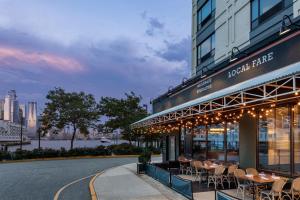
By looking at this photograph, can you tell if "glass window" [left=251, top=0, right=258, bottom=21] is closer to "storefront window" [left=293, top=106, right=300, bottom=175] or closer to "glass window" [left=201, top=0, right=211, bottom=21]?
"glass window" [left=201, top=0, right=211, bottom=21]

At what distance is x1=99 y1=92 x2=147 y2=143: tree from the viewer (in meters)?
48.6

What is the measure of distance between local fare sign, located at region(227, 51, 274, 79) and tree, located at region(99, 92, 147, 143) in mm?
32561

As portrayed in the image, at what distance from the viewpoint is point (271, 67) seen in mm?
13430

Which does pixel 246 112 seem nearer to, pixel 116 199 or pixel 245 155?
pixel 245 155

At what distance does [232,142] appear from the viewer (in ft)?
55.7

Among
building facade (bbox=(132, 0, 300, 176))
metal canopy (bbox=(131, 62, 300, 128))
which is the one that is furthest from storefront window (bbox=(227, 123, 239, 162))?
metal canopy (bbox=(131, 62, 300, 128))

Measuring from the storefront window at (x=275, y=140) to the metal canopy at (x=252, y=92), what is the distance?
3.38 feet

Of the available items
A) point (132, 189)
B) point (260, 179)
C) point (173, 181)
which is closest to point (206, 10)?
point (173, 181)

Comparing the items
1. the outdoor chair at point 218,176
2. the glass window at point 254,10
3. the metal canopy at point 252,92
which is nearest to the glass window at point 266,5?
the glass window at point 254,10

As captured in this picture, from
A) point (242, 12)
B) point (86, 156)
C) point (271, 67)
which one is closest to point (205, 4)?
point (242, 12)

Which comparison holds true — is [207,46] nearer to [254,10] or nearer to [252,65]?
[254,10]

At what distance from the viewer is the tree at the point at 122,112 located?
48.6 m

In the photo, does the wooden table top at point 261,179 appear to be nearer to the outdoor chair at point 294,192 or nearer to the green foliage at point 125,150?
the outdoor chair at point 294,192

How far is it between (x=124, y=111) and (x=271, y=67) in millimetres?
37150
